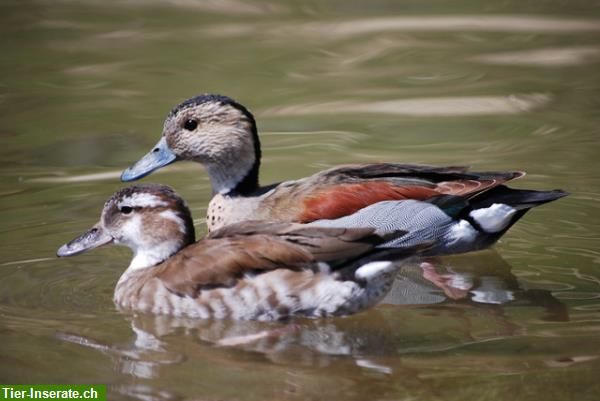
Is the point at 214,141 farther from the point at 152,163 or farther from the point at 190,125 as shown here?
the point at 152,163

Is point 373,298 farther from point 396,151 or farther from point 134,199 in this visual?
point 396,151

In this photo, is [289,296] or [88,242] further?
[88,242]

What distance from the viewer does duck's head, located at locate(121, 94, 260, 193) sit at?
1008 cm

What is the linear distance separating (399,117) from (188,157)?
13.0 feet

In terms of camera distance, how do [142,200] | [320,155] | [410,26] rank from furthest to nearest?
[410,26]
[320,155]
[142,200]

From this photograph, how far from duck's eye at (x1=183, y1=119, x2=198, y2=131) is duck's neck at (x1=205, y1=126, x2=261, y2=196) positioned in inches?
13.6

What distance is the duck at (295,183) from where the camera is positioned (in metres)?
9.55

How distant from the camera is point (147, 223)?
30.1 ft

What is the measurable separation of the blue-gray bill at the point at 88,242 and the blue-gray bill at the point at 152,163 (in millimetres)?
822

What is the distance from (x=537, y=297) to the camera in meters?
8.92

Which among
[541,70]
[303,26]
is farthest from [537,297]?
[303,26]

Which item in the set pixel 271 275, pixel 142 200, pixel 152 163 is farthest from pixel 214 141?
pixel 271 275

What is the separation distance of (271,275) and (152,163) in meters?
2.20

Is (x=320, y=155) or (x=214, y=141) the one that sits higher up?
(x=214, y=141)
